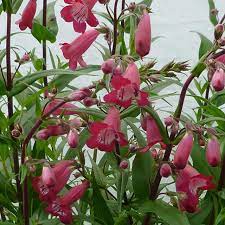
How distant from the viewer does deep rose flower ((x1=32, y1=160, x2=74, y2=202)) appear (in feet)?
2.73

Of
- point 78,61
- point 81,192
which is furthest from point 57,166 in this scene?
point 78,61

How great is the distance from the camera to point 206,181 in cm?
82

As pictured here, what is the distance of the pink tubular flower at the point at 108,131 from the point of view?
2.60ft

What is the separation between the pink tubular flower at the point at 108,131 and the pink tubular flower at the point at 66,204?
90 mm

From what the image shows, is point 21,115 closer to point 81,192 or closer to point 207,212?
point 81,192

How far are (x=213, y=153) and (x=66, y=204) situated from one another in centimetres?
22

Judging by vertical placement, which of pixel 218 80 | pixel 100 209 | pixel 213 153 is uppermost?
pixel 218 80

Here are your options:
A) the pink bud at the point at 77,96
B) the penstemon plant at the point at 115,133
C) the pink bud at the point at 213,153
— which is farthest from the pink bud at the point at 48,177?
the pink bud at the point at 213,153

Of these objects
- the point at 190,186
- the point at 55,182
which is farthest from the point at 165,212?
the point at 55,182

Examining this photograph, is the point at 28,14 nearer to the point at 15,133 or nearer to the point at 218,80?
the point at 15,133

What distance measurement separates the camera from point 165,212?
858 mm

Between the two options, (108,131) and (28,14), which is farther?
(28,14)

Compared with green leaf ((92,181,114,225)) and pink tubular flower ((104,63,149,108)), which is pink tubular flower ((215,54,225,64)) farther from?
green leaf ((92,181,114,225))

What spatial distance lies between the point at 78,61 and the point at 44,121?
0.14 meters
